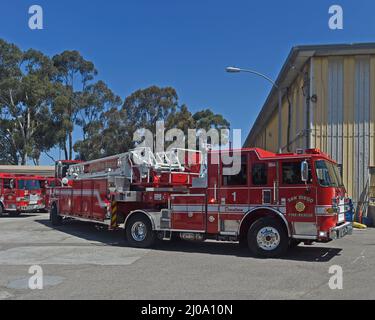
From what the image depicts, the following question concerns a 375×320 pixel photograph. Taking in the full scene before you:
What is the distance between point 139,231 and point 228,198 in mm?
2983

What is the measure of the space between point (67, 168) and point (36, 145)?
→ 34419mm

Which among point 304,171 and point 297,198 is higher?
point 304,171

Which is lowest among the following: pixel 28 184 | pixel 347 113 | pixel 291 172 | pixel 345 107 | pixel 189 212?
pixel 189 212

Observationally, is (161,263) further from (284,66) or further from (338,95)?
(284,66)

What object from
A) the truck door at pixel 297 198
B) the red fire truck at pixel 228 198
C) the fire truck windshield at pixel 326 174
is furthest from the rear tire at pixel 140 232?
the fire truck windshield at pixel 326 174

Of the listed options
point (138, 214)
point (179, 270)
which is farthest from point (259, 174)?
point (138, 214)

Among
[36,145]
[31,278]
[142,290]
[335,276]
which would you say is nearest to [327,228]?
[335,276]

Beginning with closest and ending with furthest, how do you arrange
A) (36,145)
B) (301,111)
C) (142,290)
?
(142,290)
(301,111)
(36,145)

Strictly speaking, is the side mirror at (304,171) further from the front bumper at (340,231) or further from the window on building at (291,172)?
the front bumper at (340,231)

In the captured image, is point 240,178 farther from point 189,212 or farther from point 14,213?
point 14,213

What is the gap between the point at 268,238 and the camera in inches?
417

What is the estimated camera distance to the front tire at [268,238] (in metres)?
10.5

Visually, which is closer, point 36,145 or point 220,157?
point 220,157

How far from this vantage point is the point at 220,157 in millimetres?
11398
